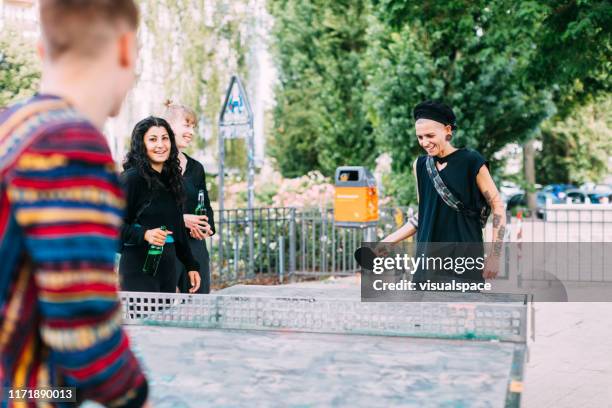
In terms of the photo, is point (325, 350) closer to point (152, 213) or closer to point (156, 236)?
point (156, 236)

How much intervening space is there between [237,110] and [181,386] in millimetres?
9543

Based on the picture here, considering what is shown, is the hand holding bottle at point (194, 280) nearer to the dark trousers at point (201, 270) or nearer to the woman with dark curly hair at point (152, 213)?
the woman with dark curly hair at point (152, 213)

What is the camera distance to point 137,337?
2.54m

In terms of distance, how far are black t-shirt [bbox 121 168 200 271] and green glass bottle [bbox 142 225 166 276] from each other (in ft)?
0.16

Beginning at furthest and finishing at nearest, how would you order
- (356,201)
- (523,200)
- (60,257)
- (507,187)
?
(523,200) → (507,187) → (356,201) → (60,257)

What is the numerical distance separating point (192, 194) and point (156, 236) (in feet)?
3.93

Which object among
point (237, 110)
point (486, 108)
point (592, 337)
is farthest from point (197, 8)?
point (592, 337)

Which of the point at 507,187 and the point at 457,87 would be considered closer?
the point at 457,87

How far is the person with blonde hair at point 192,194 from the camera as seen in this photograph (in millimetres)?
5047

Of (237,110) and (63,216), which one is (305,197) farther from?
(63,216)

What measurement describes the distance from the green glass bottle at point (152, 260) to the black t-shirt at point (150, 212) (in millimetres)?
Answer: 49

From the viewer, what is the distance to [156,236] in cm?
402

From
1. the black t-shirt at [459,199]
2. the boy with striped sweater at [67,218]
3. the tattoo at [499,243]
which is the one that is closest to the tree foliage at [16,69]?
the black t-shirt at [459,199]

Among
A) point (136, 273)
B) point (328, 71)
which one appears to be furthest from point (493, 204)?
point (328, 71)
